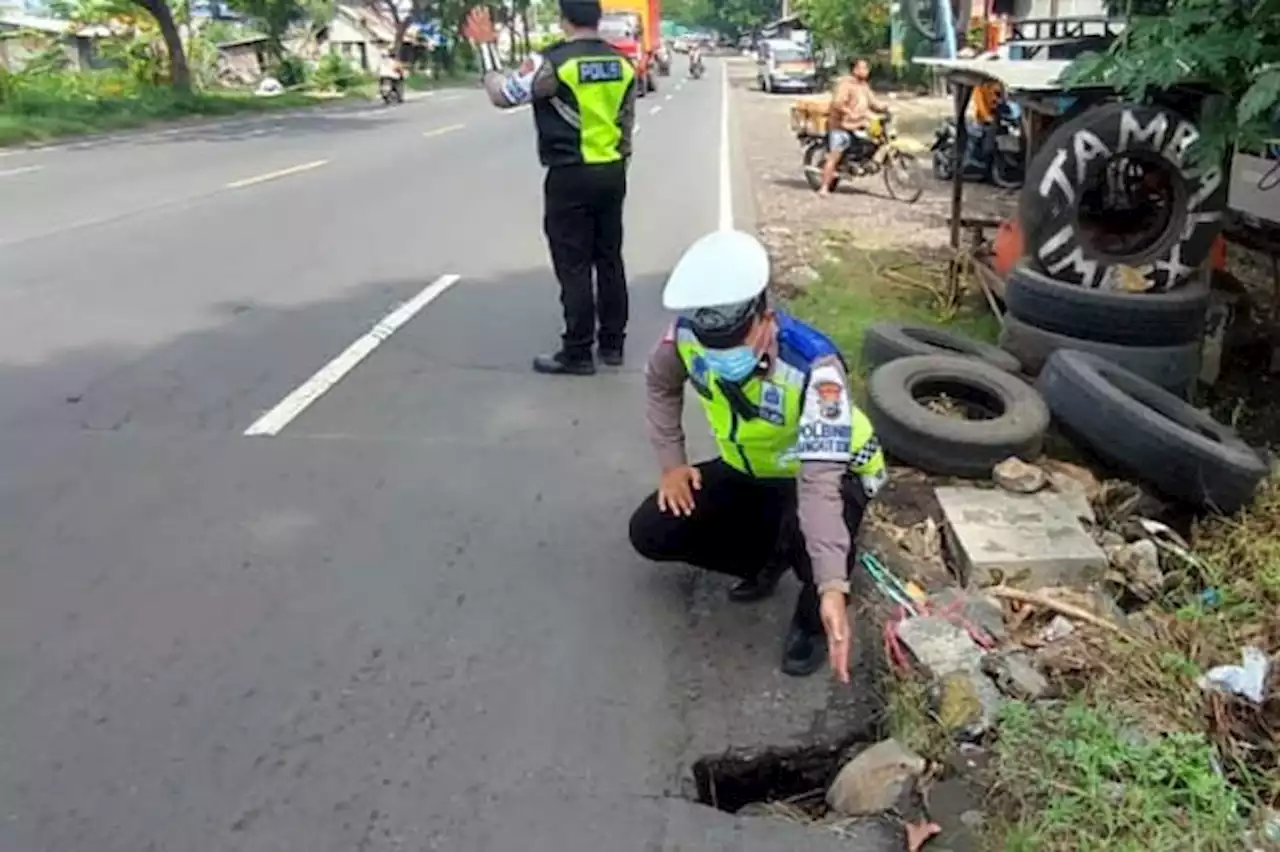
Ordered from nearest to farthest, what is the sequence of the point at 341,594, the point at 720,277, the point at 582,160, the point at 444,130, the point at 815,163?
the point at 720,277
the point at 341,594
the point at 582,160
the point at 815,163
the point at 444,130

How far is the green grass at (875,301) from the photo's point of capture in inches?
297

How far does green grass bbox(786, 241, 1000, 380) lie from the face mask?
2991mm

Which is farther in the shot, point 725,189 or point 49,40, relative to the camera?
point 49,40

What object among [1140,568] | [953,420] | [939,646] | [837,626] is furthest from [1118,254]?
[837,626]

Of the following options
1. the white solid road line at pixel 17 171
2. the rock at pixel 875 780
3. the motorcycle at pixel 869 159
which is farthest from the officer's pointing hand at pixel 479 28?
A: the white solid road line at pixel 17 171

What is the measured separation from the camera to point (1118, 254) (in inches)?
255

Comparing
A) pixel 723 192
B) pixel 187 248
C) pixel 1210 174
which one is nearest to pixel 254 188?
pixel 187 248

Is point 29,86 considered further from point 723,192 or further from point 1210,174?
point 1210,174

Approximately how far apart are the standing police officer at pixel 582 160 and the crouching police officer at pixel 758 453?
2.60 metres

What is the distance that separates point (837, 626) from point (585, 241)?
12.0ft

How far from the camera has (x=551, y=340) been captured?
720cm

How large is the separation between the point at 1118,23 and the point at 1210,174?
2.01 meters

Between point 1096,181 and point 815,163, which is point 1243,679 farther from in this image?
point 815,163

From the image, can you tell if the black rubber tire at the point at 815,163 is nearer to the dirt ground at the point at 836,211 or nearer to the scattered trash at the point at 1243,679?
the dirt ground at the point at 836,211
